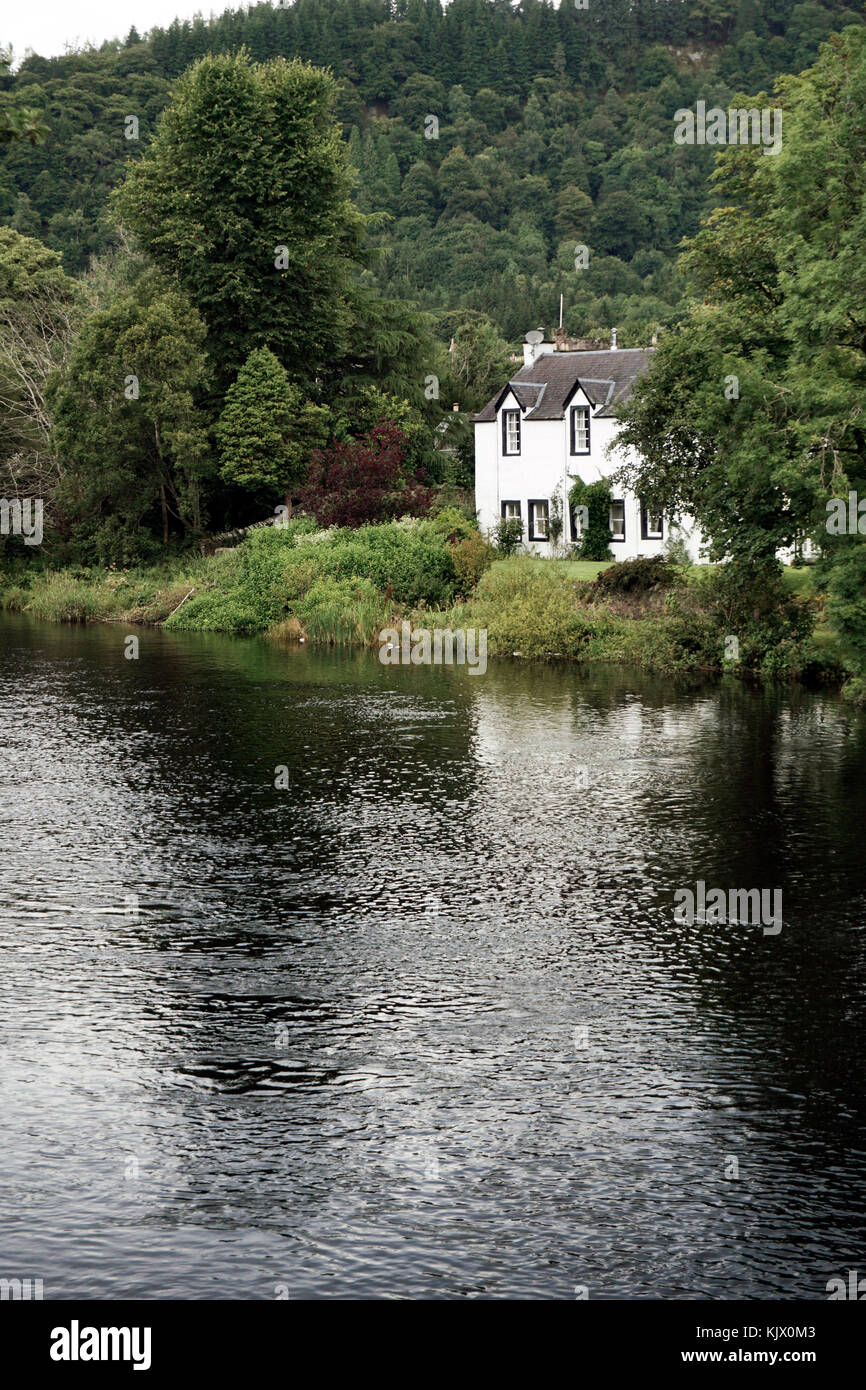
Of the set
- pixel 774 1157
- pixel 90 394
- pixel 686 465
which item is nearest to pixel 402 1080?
pixel 774 1157

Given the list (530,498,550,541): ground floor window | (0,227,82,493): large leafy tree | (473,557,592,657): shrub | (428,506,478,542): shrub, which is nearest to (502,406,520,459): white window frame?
(530,498,550,541): ground floor window

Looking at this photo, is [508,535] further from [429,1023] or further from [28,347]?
[429,1023]

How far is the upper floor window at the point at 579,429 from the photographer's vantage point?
194 ft

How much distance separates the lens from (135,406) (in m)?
59.4

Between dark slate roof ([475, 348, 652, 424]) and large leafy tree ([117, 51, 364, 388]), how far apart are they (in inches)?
374

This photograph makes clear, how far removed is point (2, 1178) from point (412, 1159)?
3.11 meters

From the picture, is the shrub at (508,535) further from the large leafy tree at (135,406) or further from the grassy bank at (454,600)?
the large leafy tree at (135,406)

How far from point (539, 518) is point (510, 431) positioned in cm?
411

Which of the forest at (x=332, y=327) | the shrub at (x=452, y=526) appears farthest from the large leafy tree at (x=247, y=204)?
the shrub at (x=452, y=526)

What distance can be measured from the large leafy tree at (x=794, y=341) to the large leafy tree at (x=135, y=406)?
27.8 m

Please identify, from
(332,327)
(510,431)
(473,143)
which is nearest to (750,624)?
(510,431)

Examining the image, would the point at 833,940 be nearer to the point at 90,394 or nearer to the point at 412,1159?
the point at 412,1159
